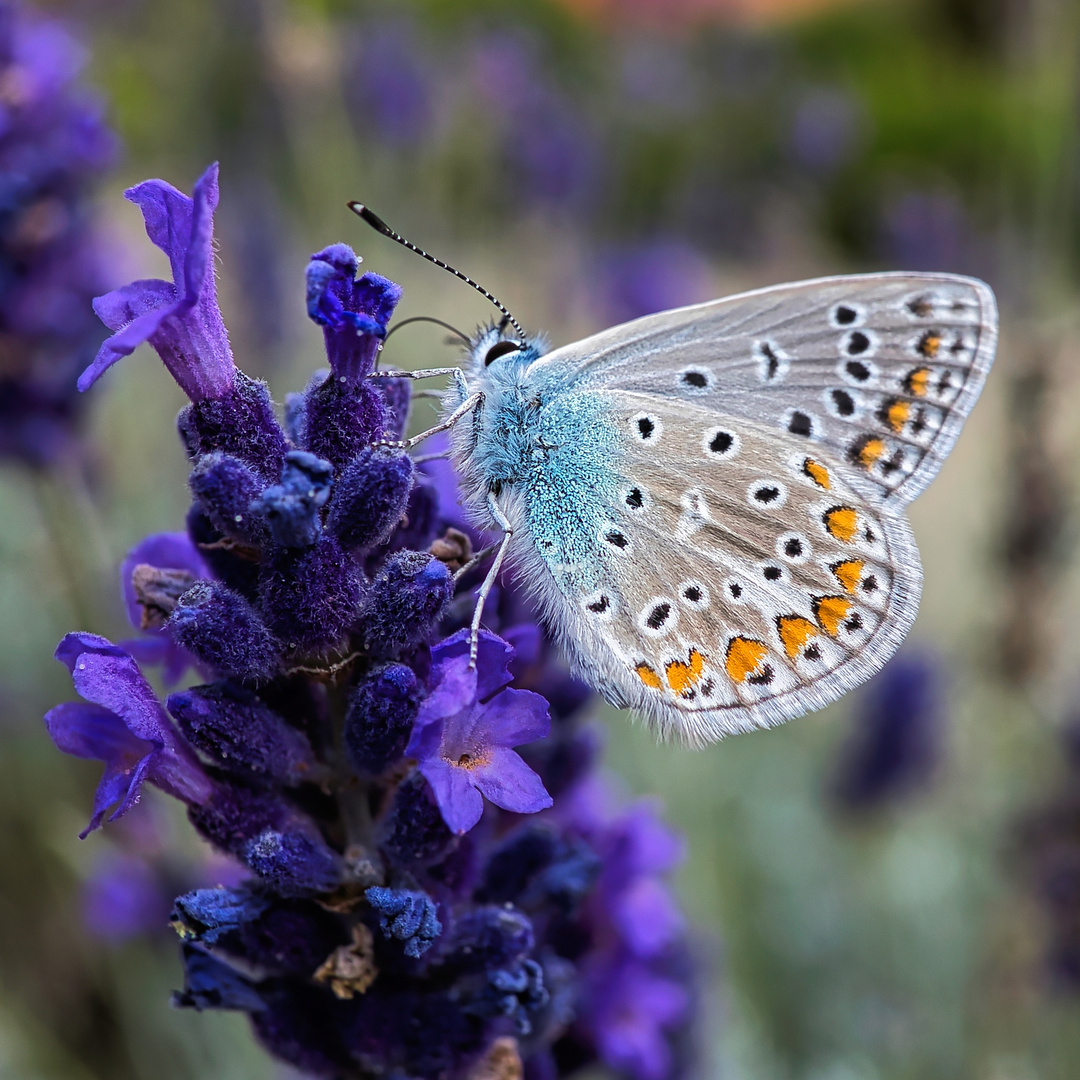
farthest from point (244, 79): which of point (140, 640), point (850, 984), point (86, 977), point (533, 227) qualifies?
point (140, 640)

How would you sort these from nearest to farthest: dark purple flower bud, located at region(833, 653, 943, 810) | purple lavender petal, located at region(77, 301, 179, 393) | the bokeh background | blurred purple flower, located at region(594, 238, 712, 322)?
purple lavender petal, located at region(77, 301, 179, 393) < the bokeh background < dark purple flower bud, located at region(833, 653, 943, 810) < blurred purple flower, located at region(594, 238, 712, 322)

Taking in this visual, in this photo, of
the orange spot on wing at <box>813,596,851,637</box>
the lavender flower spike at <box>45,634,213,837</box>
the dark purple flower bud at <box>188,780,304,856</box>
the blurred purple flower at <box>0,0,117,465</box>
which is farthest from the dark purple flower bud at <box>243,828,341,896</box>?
the blurred purple flower at <box>0,0,117,465</box>

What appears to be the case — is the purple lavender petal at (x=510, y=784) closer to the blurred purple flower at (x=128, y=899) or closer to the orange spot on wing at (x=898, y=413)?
the orange spot on wing at (x=898, y=413)

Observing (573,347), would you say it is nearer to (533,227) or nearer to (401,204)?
(533,227)

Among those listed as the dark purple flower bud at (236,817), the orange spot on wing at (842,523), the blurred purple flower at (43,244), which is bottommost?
the dark purple flower bud at (236,817)

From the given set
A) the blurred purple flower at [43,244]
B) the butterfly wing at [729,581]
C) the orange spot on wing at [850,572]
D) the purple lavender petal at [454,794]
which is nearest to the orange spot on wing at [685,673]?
the butterfly wing at [729,581]

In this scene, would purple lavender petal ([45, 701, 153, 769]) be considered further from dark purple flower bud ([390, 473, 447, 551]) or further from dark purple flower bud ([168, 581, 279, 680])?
dark purple flower bud ([390, 473, 447, 551])
